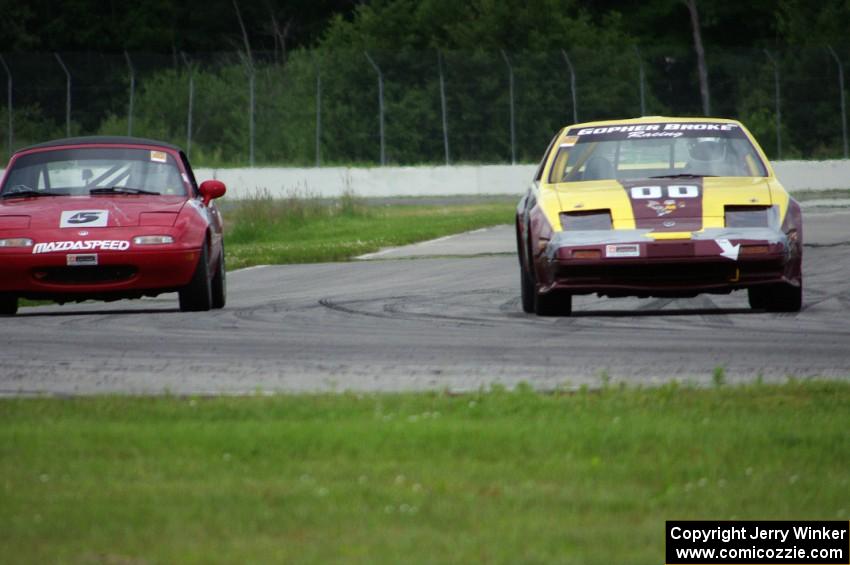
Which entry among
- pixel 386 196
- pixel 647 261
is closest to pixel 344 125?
pixel 386 196

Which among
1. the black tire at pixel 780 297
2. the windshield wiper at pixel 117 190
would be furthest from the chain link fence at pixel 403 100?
the black tire at pixel 780 297

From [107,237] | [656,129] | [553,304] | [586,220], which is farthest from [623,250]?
[107,237]

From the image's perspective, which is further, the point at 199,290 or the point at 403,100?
the point at 403,100

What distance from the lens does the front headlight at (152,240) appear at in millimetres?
13188

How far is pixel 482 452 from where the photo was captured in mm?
6891

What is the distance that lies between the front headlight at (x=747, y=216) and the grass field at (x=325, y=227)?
964cm

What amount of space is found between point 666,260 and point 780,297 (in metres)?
1.12

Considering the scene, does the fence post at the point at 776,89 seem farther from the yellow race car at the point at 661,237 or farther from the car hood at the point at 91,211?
the car hood at the point at 91,211

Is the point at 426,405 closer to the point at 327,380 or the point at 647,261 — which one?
the point at 327,380

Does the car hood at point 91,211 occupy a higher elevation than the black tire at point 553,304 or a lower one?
higher

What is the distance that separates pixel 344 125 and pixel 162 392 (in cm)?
3375

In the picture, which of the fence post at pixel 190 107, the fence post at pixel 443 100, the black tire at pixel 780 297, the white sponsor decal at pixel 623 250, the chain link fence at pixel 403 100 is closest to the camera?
the white sponsor decal at pixel 623 250

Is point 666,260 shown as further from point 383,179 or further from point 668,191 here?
point 383,179

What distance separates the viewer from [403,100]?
41375 mm
